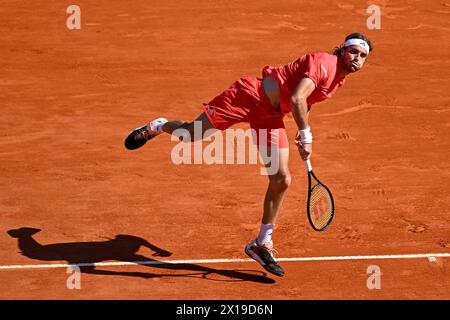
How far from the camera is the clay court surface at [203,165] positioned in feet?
27.6

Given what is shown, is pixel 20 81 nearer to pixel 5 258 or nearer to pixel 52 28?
pixel 52 28

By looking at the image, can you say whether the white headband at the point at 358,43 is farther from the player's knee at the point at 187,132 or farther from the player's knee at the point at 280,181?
the player's knee at the point at 187,132

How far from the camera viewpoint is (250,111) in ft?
27.1

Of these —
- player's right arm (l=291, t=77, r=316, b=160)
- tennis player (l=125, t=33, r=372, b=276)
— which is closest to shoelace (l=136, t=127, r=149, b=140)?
tennis player (l=125, t=33, r=372, b=276)

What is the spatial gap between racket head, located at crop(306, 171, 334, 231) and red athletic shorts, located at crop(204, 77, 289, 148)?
1.61ft

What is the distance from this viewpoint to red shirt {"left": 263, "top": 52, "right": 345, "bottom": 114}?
780cm

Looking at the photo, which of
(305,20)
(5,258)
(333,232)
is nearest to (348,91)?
(305,20)

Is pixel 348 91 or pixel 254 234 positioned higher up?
pixel 348 91

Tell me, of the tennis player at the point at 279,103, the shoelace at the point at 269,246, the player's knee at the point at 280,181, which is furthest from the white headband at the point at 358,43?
the shoelace at the point at 269,246

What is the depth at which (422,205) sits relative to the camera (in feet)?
32.2

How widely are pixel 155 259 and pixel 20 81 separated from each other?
5.71 meters

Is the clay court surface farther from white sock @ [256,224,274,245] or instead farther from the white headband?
the white headband

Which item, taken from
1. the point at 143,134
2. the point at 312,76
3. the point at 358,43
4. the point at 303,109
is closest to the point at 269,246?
the point at 303,109

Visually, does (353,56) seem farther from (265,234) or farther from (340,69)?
(265,234)
